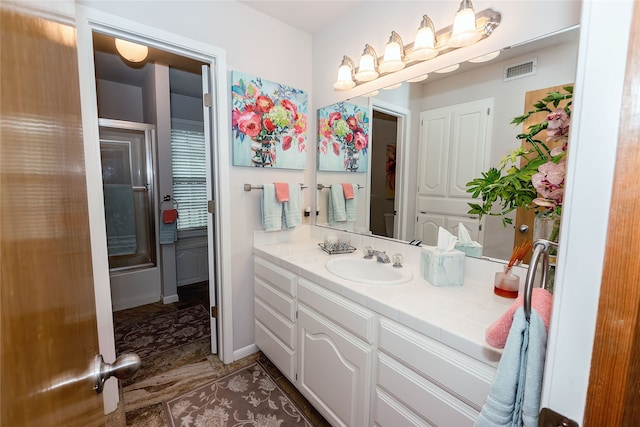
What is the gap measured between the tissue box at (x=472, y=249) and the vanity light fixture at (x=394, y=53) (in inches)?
41.5

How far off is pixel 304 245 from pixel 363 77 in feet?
4.06

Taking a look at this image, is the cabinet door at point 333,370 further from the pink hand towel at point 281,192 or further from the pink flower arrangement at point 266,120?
the pink flower arrangement at point 266,120

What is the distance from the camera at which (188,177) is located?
355 cm

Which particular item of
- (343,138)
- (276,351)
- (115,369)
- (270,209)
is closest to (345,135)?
(343,138)

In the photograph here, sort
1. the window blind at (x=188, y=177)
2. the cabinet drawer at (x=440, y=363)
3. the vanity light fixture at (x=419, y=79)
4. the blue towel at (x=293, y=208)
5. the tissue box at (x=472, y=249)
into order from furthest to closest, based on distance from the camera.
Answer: the window blind at (x=188, y=177) < the blue towel at (x=293, y=208) < the vanity light fixture at (x=419, y=79) < the tissue box at (x=472, y=249) < the cabinet drawer at (x=440, y=363)

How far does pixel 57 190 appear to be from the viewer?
354mm

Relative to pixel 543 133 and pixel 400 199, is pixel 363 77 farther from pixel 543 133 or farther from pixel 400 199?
pixel 543 133

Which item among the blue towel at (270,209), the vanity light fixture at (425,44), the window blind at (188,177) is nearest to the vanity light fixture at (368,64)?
the vanity light fixture at (425,44)

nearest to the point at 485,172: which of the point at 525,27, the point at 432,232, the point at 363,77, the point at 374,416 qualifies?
the point at 432,232

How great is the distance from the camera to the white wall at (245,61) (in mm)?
1674

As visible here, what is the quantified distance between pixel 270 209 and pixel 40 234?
1722 millimetres

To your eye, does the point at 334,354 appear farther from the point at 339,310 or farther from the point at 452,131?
the point at 452,131

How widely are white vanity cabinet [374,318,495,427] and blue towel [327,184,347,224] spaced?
1.14 metres

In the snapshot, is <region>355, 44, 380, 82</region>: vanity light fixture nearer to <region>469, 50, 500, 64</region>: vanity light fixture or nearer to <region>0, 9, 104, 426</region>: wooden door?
<region>469, 50, 500, 64</region>: vanity light fixture
